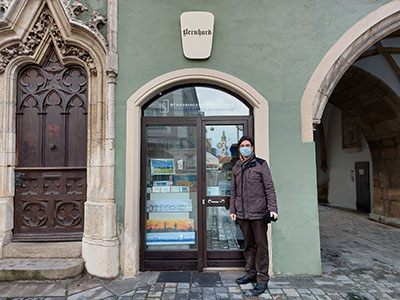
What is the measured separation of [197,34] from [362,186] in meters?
9.08

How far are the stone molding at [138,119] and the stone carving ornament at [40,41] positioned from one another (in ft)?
3.84

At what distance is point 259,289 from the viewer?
3.07 m

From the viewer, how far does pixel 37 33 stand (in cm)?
392

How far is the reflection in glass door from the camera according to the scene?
388 centimetres

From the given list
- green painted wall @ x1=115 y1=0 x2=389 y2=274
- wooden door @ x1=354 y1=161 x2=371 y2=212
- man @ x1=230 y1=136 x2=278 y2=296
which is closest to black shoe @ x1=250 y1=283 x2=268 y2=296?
man @ x1=230 y1=136 x2=278 y2=296

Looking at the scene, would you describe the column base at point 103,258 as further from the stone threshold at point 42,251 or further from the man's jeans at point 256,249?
→ the man's jeans at point 256,249

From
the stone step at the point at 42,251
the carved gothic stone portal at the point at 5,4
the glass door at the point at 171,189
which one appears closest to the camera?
the stone step at the point at 42,251

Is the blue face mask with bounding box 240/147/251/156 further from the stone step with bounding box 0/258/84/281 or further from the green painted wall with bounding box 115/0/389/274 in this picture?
the stone step with bounding box 0/258/84/281

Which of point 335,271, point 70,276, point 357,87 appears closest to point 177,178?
point 70,276

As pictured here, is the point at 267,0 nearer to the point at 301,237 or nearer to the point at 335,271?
the point at 301,237

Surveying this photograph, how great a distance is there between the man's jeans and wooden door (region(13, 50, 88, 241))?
2722mm

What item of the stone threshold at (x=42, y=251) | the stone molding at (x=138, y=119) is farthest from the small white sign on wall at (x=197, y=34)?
the stone threshold at (x=42, y=251)

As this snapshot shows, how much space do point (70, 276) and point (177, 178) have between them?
2.13 metres

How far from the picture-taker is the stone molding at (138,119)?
3.66m
